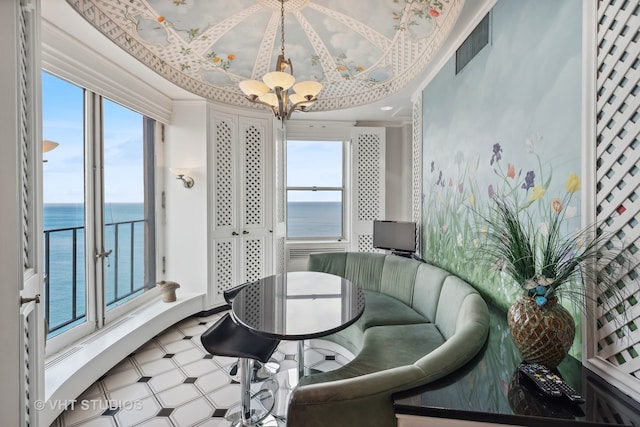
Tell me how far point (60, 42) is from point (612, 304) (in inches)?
144

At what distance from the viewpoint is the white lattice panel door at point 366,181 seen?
452 centimetres

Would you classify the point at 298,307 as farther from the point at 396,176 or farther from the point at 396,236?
the point at 396,176

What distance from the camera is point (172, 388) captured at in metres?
2.19

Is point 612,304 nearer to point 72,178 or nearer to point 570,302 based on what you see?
point 570,302

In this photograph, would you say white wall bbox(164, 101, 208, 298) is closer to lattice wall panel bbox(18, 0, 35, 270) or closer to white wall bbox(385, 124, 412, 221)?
lattice wall panel bbox(18, 0, 35, 270)

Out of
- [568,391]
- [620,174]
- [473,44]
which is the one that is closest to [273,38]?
[473,44]

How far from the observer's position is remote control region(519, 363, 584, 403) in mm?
982

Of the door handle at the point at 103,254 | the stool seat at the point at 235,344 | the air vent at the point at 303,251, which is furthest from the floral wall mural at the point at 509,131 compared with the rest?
the door handle at the point at 103,254

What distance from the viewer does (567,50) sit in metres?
1.30

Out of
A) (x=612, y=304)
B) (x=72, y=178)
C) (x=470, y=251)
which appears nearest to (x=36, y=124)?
(x=72, y=178)

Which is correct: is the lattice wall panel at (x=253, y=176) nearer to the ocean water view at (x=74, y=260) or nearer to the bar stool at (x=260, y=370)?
the ocean water view at (x=74, y=260)

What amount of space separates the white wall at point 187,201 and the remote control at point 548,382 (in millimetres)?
3298

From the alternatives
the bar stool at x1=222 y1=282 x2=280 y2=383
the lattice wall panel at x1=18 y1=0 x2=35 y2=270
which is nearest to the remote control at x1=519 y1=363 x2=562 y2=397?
the bar stool at x1=222 y1=282 x2=280 y2=383

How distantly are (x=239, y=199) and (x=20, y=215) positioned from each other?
2521 mm
